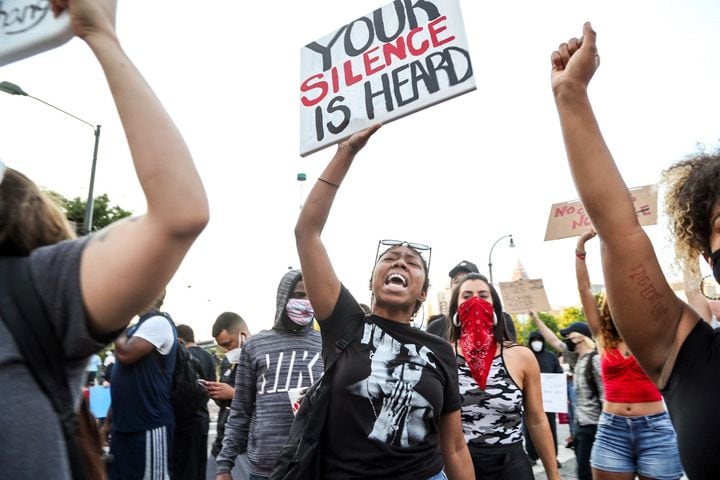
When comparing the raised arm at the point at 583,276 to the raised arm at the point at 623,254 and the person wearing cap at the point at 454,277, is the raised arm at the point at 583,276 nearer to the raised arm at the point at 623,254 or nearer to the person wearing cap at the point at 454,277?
the person wearing cap at the point at 454,277

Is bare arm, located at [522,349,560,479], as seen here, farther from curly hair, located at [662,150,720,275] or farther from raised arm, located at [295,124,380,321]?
curly hair, located at [662,150,720,275]

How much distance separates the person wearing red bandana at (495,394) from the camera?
12.0 ft

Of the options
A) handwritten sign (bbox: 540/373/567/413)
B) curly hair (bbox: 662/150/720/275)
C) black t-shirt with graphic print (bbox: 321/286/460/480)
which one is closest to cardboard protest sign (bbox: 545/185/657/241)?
handwritten sign (bbox: 540/373/567/413)

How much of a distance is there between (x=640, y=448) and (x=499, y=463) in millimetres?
1265

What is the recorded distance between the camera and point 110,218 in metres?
31.0

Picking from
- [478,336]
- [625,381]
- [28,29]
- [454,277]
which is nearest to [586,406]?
[625,381]

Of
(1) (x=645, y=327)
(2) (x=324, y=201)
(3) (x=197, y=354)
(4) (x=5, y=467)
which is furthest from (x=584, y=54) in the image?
(3) (x=197, y=354)

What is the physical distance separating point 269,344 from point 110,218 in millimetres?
30282

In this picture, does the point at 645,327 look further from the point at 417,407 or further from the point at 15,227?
the point at 15,227

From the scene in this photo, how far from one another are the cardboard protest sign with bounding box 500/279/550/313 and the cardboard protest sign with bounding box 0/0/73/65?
340 inches

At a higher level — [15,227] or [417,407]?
[15,227]

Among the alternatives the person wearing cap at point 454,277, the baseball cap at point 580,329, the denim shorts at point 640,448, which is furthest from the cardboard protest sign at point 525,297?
the denim shorts at point 640,448

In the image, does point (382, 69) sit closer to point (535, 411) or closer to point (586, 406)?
point (535, 411)

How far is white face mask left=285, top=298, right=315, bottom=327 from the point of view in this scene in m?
3.87
